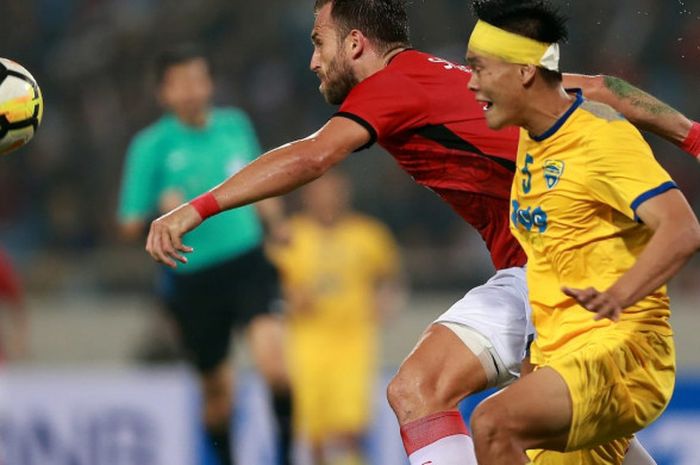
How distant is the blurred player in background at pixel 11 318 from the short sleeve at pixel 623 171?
6014mm

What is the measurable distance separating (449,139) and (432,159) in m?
0.10

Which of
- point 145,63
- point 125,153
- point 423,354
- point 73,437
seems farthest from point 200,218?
point 145,63

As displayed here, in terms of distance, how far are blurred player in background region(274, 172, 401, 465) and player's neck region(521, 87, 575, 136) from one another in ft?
18.4

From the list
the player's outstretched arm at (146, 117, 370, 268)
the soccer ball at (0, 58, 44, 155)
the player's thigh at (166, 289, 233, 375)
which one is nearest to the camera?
the player's outstretched arm at (146, 117, 370, 268)

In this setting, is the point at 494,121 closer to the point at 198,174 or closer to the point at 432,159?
the point at 432,159

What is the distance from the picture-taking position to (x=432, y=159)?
4.72 meters

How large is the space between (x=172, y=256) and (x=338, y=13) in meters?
1.17

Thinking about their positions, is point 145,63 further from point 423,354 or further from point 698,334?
point 423,354

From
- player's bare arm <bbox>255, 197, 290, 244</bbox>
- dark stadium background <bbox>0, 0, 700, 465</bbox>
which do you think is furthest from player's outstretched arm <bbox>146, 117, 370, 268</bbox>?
dark stadium background <bbox>0, 0, 700, 465</bbox>

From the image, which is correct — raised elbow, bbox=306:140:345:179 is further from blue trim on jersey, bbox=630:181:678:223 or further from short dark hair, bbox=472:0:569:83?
blue trim on jersey, bbox=630:181:678:223

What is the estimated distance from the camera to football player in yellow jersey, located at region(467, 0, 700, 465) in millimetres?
3996

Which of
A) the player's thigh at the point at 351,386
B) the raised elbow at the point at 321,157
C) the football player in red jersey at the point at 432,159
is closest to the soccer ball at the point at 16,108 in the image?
the football player in red jersey at the point at 432,159

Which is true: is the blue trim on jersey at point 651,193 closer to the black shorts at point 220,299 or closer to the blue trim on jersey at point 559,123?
the blue trim on jersey at point 559,123

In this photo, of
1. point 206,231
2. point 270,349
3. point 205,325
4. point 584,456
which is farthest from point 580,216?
point 205,325
